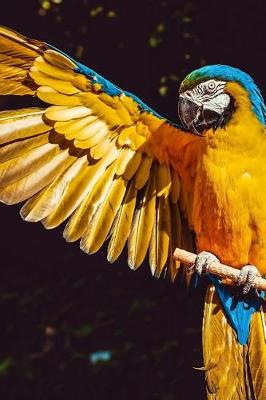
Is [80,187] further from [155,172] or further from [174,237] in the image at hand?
[174,237]

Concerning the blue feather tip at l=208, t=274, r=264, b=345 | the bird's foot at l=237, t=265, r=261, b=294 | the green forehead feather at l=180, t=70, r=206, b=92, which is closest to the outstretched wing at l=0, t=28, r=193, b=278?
the green forehead feather at l=180, t=70, r=206, b=92

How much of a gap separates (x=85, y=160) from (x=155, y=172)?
0.75 feet

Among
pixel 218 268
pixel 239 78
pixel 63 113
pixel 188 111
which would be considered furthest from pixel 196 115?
pixel 218 268

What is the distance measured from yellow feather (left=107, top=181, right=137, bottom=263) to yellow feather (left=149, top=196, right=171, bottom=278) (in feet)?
0.29

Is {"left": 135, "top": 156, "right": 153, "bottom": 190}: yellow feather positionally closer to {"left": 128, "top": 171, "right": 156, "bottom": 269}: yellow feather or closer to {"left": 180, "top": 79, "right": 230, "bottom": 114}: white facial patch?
{"left": 128, "top": 171, "right": 156, "bottom": 269}: yellow feather

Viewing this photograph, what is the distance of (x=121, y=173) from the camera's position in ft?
9.30

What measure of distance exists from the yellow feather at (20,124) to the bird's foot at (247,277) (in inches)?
27.6

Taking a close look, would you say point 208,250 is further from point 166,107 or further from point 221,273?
point 166,107

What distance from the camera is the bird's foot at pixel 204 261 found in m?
2.61

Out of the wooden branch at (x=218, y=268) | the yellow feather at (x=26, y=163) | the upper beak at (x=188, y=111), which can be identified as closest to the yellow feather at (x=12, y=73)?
the yellow feather at (x=26, y=163)

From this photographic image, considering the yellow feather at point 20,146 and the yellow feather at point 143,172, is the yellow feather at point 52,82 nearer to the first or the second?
the yellow feather at point 20,146

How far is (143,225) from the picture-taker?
9.51ft

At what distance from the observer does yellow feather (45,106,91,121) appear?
8.85ft

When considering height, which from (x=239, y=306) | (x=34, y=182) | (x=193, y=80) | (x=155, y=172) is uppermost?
(x=193, y=80)
